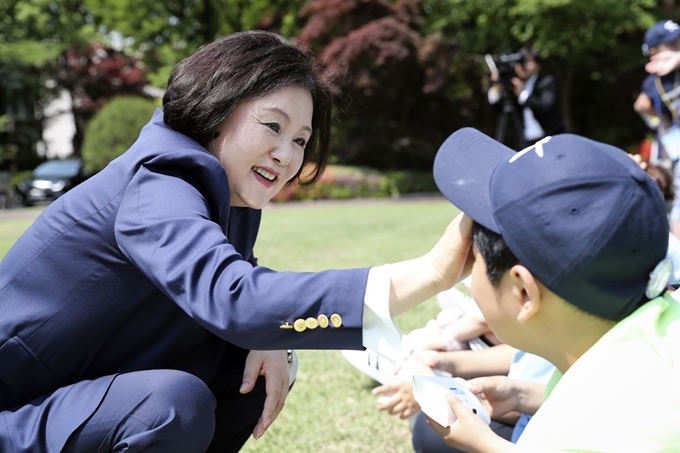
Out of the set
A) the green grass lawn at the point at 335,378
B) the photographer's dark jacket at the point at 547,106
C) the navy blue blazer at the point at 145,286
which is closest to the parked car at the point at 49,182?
the green grass lawn at the point at 335,378

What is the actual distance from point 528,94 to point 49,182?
15587mm

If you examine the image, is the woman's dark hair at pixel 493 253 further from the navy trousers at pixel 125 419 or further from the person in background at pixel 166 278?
the navy trousers at pixel 125 419

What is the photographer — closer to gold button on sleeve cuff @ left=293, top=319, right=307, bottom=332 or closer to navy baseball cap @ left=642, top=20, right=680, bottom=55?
navy baseball cap @ left=642, top=20, right=680, bottom=55

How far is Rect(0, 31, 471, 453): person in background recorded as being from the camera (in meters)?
1.46

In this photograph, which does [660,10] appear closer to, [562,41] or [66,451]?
[562,41]

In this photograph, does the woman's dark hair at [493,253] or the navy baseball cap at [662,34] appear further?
the navy baseball cap at [662,34]

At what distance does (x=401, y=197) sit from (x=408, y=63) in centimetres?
467

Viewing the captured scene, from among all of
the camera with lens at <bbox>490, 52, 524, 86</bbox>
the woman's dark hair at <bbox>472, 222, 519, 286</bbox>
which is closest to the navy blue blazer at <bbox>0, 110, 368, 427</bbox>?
the woman's dark hair at <bbox>472, 222, 519, 286</bbox>

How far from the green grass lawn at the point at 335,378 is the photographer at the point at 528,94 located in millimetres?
1748

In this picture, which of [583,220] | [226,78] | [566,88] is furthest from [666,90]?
[566,88]

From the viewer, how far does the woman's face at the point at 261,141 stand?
189cm

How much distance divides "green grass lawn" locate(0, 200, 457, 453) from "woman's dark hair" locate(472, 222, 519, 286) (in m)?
1.68

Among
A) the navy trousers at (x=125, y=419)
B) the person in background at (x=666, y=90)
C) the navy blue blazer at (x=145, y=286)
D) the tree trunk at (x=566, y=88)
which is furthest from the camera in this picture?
the tree trunk at (x=566, y=88)

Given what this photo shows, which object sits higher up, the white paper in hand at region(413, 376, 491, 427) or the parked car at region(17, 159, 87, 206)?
the white paper in hand at region(413, 376, 491, 427)
